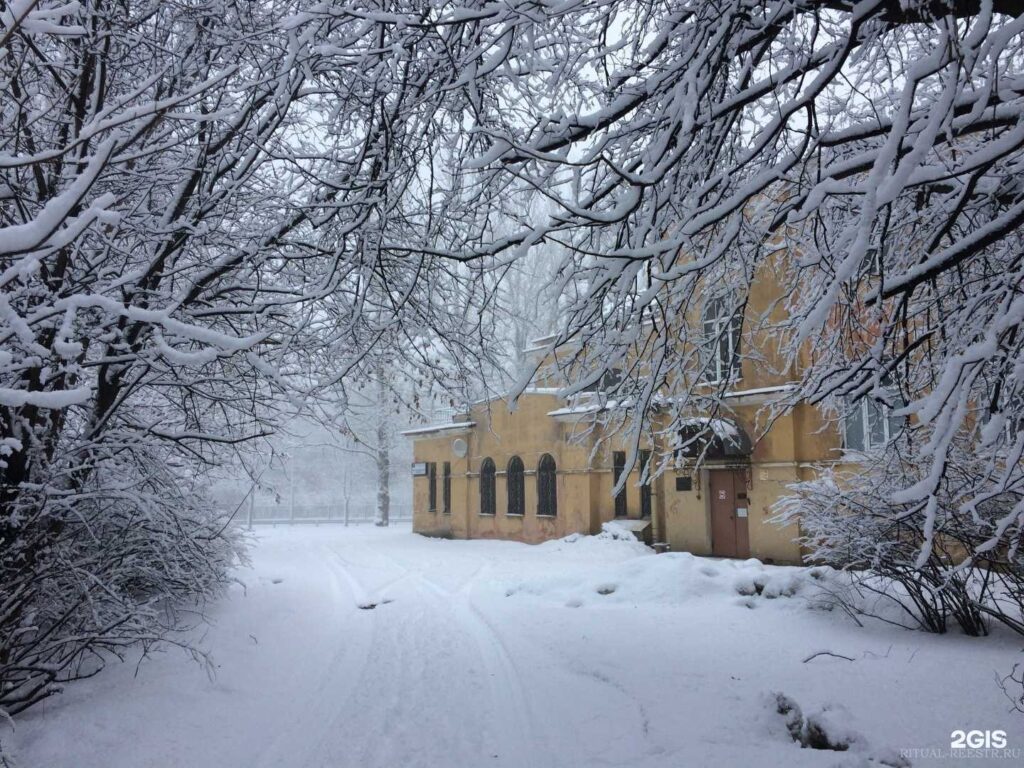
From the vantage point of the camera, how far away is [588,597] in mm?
10945

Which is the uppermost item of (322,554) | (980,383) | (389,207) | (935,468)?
(389,207)

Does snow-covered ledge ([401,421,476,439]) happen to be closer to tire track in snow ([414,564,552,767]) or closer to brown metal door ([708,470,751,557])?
brown metal door ([708,470,751,557])

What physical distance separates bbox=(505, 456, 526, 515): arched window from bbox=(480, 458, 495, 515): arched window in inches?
49.7

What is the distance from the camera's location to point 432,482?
28.0 metres

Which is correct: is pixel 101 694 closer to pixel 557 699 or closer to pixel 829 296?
pixel 557 699

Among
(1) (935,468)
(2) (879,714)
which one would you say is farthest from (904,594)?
(1) (935,468)

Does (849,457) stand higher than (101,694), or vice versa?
(849,457)

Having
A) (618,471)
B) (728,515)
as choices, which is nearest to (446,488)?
(618,471)

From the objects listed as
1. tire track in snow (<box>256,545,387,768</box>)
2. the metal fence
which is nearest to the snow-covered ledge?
tire track in snow (<box>256,545,387,768</box>)

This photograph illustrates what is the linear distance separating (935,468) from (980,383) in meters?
2.81

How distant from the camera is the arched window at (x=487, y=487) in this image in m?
24.3

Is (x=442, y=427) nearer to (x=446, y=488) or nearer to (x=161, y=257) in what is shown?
(x=446, y=488)

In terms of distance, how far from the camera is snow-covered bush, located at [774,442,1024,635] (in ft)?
22.0

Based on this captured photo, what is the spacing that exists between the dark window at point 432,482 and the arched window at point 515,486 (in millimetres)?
5384
